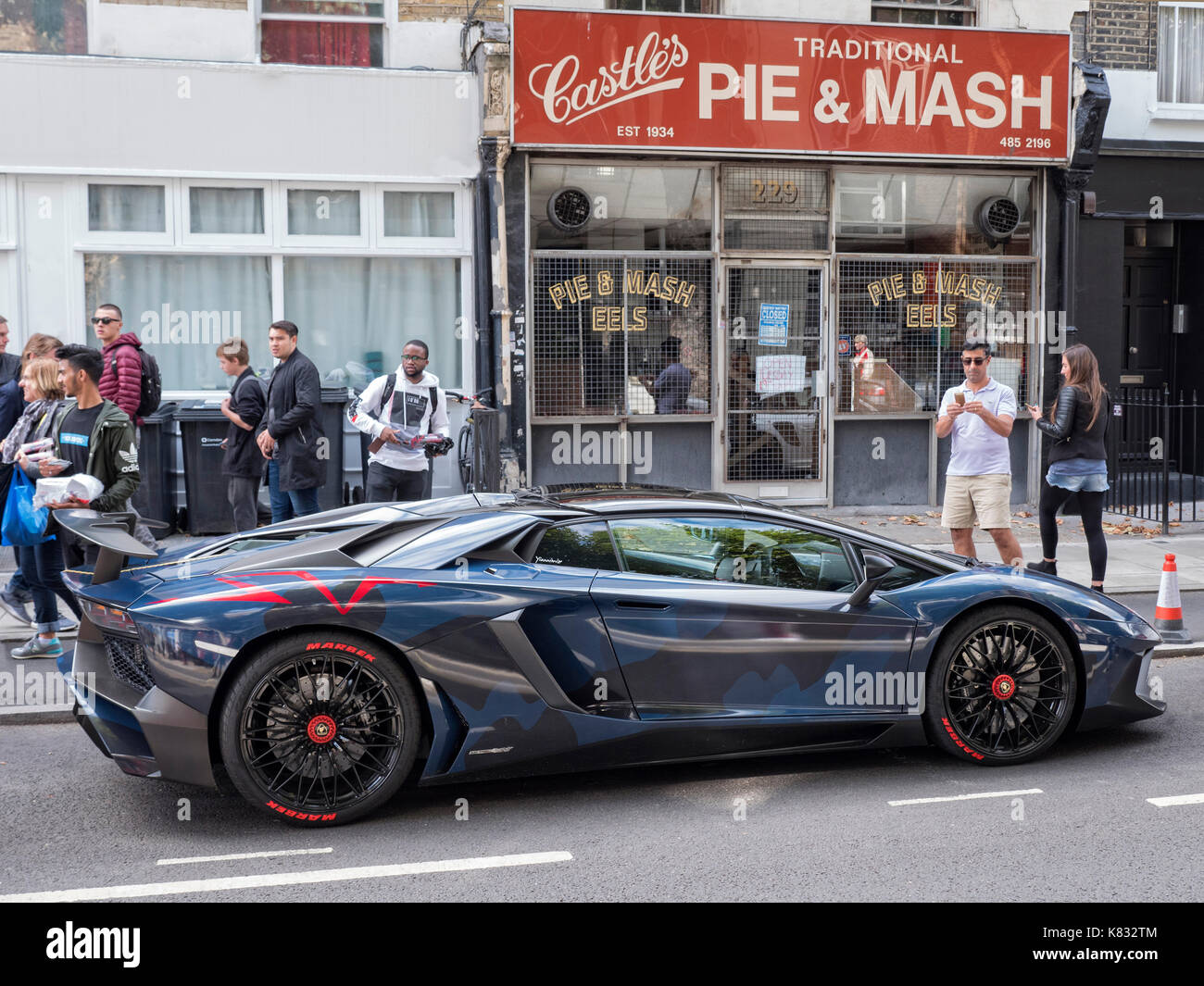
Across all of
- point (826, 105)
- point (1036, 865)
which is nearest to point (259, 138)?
point (826, 105)

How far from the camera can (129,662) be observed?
4918mm

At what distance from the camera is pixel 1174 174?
563 inches

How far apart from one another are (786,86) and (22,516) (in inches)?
341

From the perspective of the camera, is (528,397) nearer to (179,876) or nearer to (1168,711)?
(1168,711)

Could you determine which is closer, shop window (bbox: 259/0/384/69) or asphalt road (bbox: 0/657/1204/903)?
asphalt road (bbox: 0/657/1204/903)

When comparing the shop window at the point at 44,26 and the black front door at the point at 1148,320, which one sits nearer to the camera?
the shop window at the point at 44,26

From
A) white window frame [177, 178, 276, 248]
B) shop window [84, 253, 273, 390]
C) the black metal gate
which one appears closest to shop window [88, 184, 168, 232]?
white window frame [177, 178, 276, 248]

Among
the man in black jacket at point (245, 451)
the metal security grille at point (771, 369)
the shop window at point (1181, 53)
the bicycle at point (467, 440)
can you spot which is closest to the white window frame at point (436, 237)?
A: the bicycle at point (467, 440)

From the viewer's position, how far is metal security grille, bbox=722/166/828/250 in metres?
13.4

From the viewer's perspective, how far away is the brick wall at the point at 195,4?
1209cm

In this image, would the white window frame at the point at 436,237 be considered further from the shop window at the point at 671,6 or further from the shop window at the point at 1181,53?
the shop window at the point at 1181,53

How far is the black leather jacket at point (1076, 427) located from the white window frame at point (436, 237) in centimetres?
617

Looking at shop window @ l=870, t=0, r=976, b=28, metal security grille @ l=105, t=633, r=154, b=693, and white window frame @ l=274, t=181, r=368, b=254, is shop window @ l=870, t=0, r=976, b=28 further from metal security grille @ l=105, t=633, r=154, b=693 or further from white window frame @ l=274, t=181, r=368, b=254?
metal security grille @ l=105, t=633, r=154, b=693

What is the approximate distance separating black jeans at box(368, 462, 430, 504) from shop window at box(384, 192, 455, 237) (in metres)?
3.97
